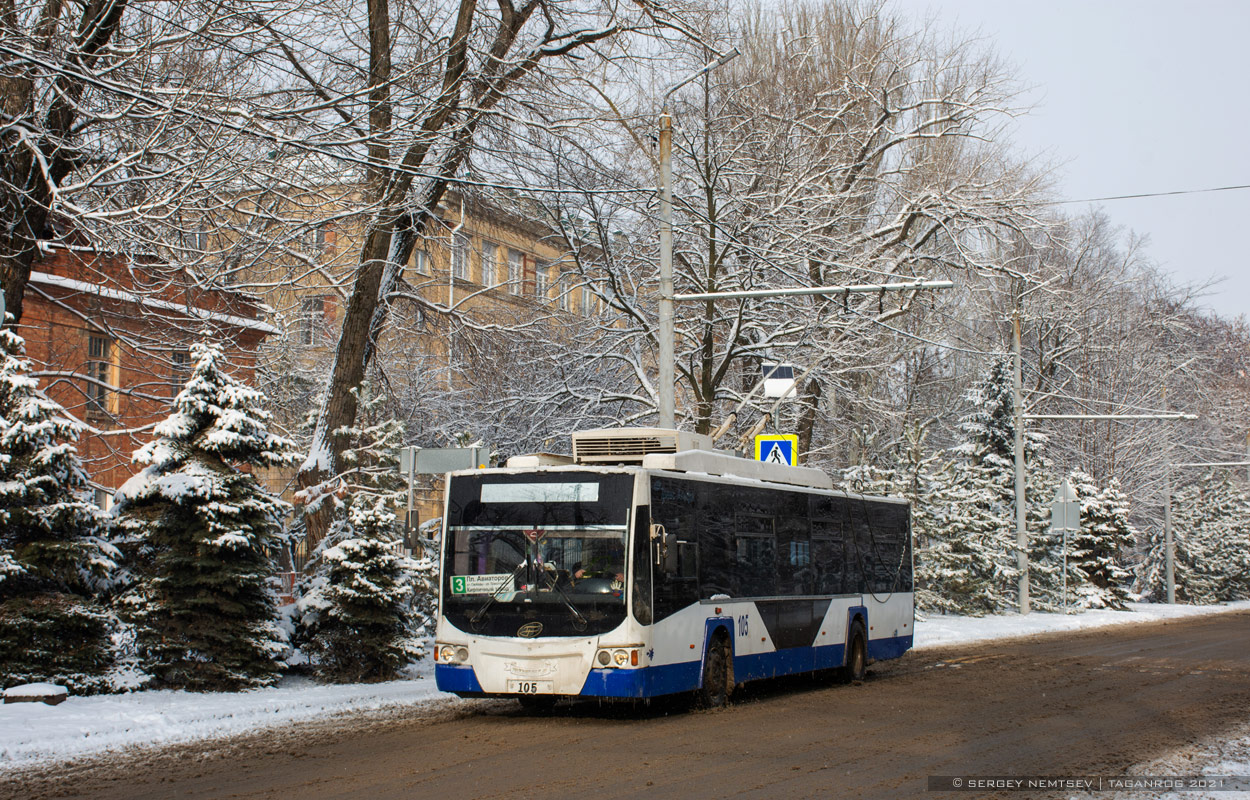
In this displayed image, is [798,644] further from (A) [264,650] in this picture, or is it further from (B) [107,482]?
(B) [107,482]

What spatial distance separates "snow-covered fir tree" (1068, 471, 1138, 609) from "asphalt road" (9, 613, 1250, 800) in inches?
1096

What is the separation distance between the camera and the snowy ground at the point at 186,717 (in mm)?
10820

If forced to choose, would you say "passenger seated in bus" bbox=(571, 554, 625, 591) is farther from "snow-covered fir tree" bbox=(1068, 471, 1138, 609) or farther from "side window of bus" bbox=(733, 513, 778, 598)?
"snow-covered fir tree" bbox=(1068, 471, 1138, 609)

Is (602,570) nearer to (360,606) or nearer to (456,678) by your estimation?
(456,678)

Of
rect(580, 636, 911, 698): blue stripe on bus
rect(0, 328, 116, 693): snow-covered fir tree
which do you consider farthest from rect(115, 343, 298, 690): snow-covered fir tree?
rect(580, 636, 911, 698): blue stripe on bus

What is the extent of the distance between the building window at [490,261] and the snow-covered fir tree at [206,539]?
881 cm

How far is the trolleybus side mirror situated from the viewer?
13.1 metres

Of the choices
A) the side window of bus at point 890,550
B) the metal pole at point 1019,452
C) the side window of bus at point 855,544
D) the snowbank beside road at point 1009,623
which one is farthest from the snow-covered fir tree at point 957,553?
the side window of bus at point 855,544

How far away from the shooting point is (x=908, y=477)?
123ft

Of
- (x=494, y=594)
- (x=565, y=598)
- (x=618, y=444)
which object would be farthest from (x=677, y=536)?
(x=494, y=594)

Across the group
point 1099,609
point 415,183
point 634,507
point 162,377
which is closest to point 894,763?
point 634,507

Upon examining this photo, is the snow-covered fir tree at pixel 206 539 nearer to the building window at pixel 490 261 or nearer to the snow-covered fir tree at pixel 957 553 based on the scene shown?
the building window at pixel 490 261

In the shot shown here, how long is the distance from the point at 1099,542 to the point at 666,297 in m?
31.6

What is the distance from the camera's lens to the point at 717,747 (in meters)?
11.2
